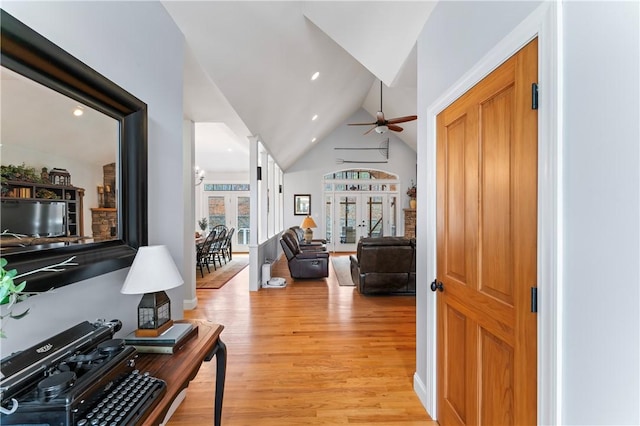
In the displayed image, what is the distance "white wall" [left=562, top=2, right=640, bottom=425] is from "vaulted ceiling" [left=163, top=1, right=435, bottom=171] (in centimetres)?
143

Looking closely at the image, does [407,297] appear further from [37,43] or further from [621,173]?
[37,43]

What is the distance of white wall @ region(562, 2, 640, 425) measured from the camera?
796mm

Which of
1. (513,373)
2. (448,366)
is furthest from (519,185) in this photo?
(448,366)

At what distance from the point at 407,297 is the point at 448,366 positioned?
3.00 meters

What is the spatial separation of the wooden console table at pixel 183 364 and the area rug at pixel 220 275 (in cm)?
394

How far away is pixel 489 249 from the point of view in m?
1.45

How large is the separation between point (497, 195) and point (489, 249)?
26cm

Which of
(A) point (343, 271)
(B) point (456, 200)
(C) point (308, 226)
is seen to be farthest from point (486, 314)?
(C) point (308, 226)

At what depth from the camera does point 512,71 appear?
1.25 metres

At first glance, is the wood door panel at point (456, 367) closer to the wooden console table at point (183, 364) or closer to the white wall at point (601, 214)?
the white wall at point (601, 214)

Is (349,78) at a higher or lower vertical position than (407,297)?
higher

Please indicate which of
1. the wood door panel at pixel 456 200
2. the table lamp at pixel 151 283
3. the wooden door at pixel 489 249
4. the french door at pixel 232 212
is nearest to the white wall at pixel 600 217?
the wooden door at pixel 489 249

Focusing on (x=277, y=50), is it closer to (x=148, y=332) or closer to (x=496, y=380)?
(x=148, y=332)

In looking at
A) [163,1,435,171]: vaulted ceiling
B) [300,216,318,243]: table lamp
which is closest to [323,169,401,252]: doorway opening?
[300,216,318,243]: table lamp
